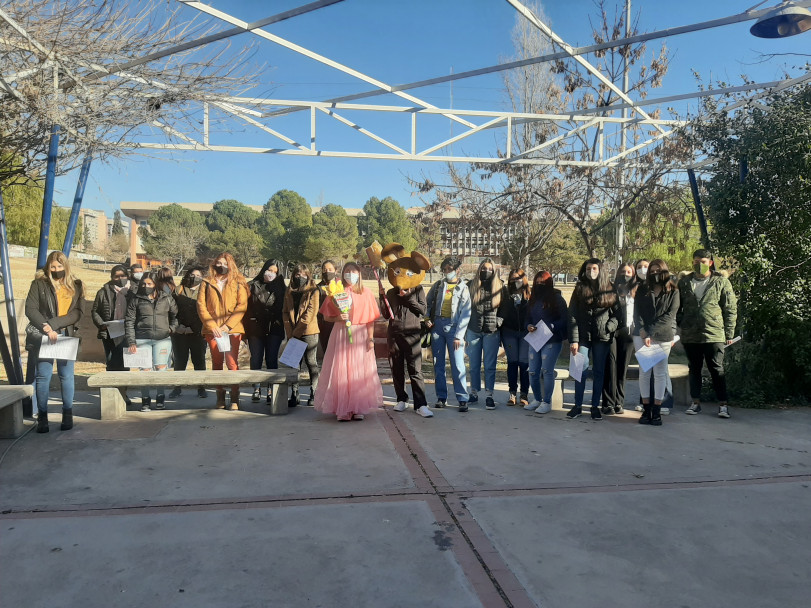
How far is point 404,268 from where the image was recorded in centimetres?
673

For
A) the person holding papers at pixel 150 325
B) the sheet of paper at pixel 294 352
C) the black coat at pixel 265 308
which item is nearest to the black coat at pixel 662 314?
the sheet of paper at pixel 294 352

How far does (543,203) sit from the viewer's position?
13.1m

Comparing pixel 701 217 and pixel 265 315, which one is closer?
pixel 265 315

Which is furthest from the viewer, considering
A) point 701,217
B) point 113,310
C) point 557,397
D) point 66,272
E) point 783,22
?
point 701,217

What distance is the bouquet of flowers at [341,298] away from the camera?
644 cm

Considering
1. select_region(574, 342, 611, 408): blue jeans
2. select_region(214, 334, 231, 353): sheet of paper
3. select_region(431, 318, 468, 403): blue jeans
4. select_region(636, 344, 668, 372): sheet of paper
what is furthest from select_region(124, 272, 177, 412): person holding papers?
select_region(636, 344, 668, 372): sheet of paper

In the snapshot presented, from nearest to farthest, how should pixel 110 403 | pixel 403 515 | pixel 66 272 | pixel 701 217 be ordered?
1. pixel 403 515
2. pixel 66 272
3. pixel 110 403
4. pixel 701 217

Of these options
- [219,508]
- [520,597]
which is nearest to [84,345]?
[219,508]

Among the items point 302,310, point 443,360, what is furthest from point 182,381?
point 443,360

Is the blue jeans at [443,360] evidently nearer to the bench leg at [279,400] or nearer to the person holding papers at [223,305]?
the bench leg at [279,400]

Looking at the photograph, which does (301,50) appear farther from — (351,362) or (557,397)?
(557,397)

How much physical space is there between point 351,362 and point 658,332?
322cm

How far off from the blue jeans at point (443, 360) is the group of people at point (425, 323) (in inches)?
0.5

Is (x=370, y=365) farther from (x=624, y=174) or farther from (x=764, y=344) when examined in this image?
(x=624, y=174)
